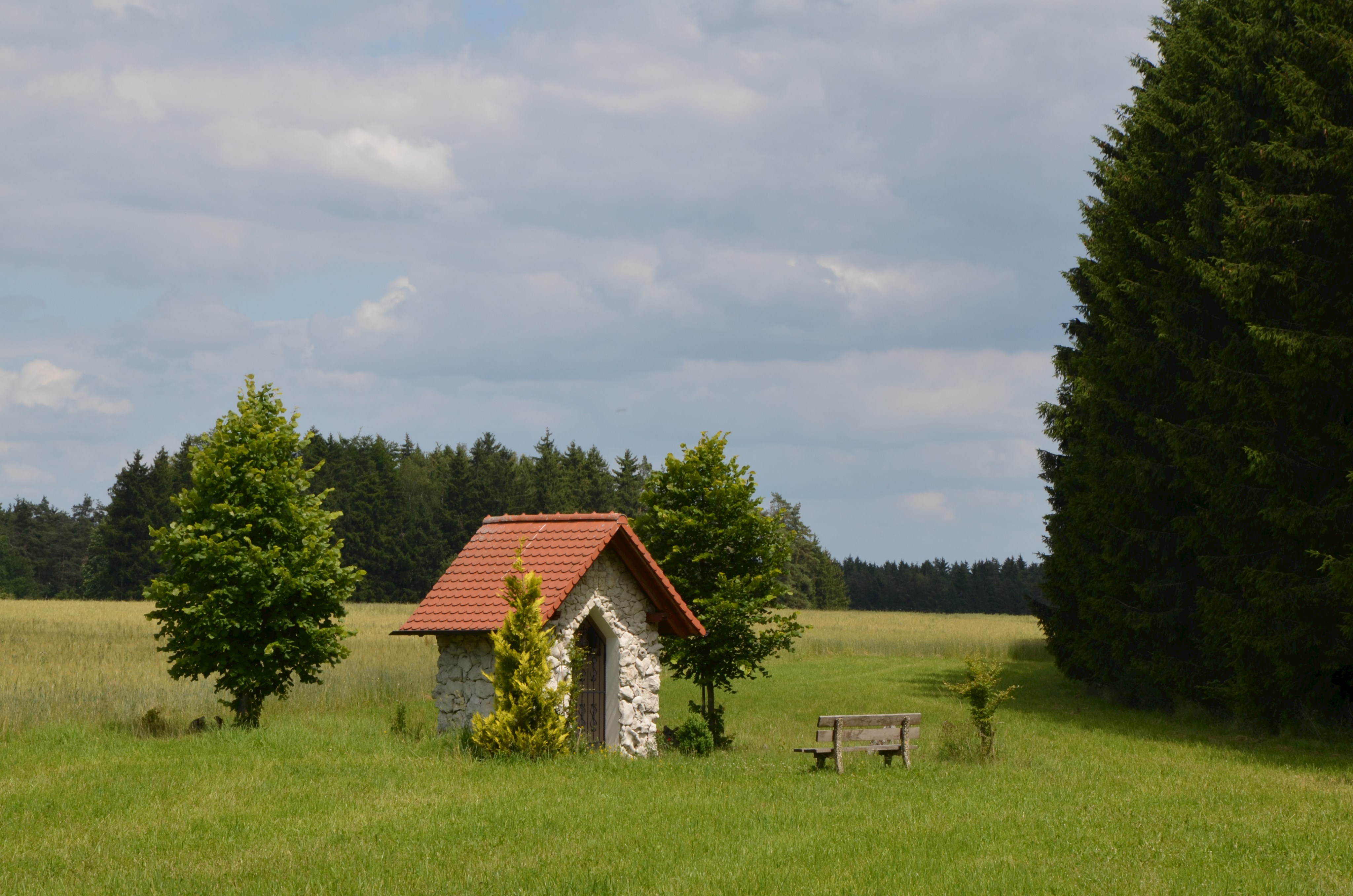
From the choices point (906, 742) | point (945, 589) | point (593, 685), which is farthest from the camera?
point (945, 589)

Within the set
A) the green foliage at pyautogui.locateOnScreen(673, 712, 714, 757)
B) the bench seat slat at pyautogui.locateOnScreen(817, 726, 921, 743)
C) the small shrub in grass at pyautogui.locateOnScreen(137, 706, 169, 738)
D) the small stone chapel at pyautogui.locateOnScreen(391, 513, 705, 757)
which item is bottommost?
the green foliage at pyautogui.locateOnScreen(673, 712, 714, 757)

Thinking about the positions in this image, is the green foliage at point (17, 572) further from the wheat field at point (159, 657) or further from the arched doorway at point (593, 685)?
the arched doorway at point (593, 685)

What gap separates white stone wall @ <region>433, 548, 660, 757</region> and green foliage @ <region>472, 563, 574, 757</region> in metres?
1.45

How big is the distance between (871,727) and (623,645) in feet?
16.8

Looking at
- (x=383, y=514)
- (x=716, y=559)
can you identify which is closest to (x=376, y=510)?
(x=383, y=514)

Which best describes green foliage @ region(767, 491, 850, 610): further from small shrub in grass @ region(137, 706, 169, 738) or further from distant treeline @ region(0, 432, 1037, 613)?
small shrub in grass @ region(137, 706, 169, 738)

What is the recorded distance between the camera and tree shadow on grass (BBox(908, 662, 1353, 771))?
21.0 metres

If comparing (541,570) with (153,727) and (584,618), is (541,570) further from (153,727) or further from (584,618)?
(153,727)

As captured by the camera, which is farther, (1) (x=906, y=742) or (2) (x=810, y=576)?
(2) (x=810, y=576)

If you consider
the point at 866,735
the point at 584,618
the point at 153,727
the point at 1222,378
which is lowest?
the point at 153,727

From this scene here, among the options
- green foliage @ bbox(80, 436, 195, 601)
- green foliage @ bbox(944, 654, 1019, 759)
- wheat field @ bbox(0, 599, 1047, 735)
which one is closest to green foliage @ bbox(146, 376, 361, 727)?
wheat field @ bbox(0, 599, 1047, 735)

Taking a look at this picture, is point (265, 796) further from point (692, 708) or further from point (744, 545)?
point (744, 545)

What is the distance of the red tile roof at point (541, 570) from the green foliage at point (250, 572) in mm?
1759

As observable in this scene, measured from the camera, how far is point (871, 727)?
1747 centimetres
